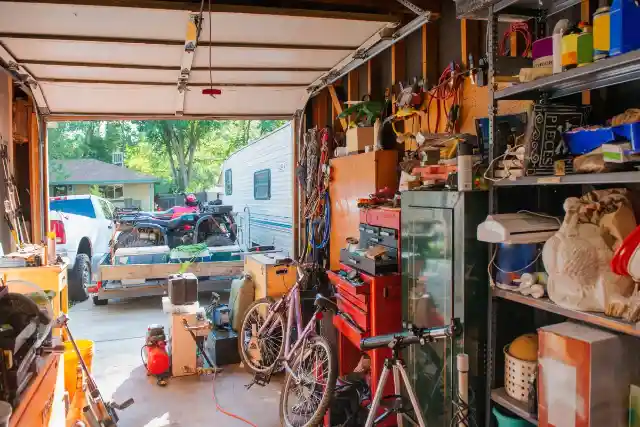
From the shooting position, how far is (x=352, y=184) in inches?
168

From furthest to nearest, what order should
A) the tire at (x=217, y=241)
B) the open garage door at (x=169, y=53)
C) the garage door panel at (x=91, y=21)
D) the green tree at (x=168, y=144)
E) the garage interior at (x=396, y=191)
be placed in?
the green tree at (x=168, y=144) < the tire at (x=217, y=241) < the open garage door at (x=169, y=53) < the garage door panel at (x=91, y=21) < the garage interior at (x=396, y=191)

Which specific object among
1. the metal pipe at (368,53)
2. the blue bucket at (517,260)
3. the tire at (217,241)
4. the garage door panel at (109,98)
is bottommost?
the tire at (217,241)

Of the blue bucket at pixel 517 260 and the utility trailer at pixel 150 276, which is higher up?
the blue bucket at pixel 517 260

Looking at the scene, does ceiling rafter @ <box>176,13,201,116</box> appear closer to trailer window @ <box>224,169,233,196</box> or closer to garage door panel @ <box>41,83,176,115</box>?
garage door panel @ <box>41,83,176,115</box>

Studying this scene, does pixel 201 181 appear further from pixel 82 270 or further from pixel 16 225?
pixel 16 225

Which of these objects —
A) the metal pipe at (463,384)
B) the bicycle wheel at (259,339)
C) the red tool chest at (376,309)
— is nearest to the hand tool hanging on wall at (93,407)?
the bicycle wheel at (259,339)

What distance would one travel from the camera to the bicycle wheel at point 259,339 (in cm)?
453

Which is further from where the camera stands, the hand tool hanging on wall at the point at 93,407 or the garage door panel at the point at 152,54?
the garage door panel at the point at 152,54

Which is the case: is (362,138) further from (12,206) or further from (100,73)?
(12,206)

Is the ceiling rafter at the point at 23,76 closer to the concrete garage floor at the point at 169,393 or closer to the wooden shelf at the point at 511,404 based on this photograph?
the concrete garage floor at the point at 169,393

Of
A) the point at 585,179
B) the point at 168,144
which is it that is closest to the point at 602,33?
the point at 585,179

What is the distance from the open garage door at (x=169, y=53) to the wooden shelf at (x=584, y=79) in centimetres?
138

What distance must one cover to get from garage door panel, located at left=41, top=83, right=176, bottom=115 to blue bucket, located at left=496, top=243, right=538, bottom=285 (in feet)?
11.5

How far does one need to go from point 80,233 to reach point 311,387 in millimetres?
5822
